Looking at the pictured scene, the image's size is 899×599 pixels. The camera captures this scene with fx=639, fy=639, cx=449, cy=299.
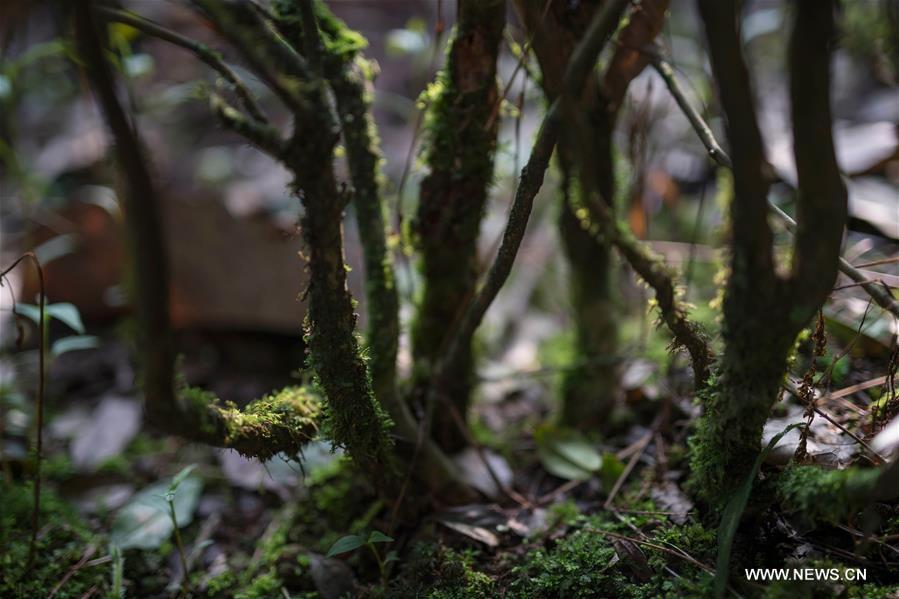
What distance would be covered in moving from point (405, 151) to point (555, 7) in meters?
3.07

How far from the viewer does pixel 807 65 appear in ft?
3.06

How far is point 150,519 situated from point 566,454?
1.17 metres

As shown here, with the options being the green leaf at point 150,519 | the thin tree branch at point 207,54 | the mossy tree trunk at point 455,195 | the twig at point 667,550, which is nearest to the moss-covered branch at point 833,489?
the twig at point 667,550

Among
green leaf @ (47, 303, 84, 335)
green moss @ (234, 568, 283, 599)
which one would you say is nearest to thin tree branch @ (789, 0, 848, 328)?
green moss @ (234, 568, 283, 599)

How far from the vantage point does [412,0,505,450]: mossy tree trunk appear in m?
1.50

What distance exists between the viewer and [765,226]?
1.03 meters

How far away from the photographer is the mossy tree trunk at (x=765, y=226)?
94cm

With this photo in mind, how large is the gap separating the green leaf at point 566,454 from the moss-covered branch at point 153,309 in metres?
0.83

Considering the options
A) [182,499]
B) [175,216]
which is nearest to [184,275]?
[175,216]

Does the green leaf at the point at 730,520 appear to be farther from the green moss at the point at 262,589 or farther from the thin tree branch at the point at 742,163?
the green moss at the point at 262,589

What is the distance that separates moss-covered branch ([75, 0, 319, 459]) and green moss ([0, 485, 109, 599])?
2.10 feet

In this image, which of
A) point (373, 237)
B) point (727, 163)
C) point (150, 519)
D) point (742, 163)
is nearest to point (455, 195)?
point (373, 237)

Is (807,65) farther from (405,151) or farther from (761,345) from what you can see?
(405,151)

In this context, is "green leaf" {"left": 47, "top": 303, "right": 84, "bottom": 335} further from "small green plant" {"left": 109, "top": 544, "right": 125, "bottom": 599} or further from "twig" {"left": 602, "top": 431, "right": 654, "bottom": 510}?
"twig" {"left": 602, "top": 431, "right": 654, "bottom": 510}
